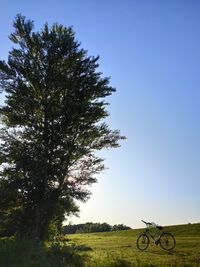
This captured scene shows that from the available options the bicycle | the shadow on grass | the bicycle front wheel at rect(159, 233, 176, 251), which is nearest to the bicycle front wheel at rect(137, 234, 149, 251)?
the bicycle

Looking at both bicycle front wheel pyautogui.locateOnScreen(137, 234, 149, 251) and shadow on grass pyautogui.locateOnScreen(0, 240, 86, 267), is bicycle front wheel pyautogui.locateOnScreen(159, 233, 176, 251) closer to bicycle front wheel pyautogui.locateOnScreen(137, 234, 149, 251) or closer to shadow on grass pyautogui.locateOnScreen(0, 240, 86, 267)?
bicycle front wheel pyautogui.locateOnScreen(137, 234, 149, 251)

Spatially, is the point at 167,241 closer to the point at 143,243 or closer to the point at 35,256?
the point at 143,243

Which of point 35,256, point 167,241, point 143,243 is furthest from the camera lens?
point 143,243

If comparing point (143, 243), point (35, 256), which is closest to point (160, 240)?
point (143, 243)

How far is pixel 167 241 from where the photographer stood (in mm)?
23641

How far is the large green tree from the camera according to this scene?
26641mm

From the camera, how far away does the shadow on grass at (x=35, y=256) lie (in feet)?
55.0

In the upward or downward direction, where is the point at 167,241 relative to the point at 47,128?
downward

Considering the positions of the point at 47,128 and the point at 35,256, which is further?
the point at 47,128

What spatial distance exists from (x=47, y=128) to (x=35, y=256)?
11.7 meters

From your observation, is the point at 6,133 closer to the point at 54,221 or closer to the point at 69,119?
the point at 69,119

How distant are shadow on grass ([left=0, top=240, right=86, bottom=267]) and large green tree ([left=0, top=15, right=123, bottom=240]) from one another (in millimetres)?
7101

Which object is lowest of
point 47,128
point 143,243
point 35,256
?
point 35,256

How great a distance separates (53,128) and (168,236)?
402 inches
